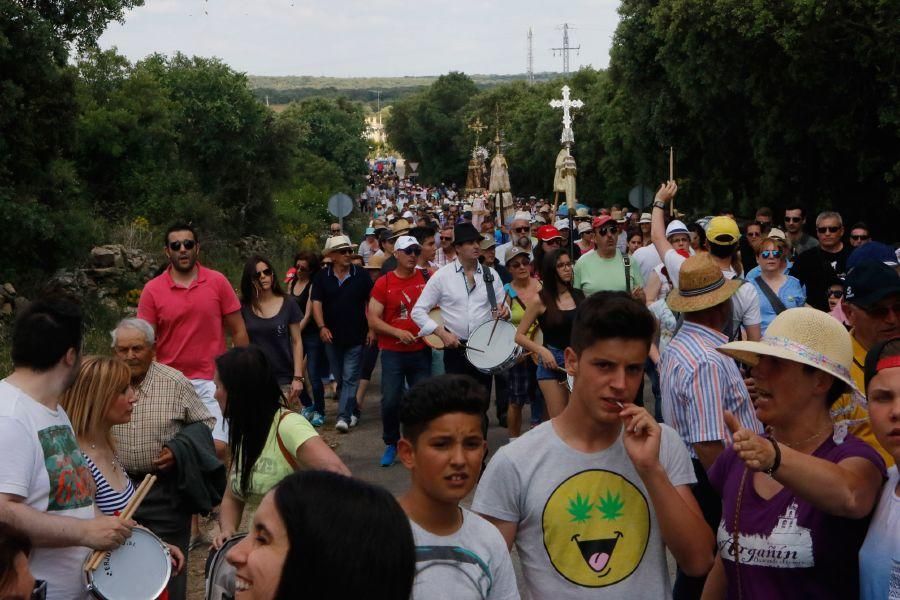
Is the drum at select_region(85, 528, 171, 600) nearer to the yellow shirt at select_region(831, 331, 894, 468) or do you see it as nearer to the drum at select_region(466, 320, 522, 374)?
the yellow shirt at select_region(831, 331, 894, 468)

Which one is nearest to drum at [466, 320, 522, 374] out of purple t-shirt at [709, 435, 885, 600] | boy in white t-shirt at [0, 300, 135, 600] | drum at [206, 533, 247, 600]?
boy in white t-shirt at [0, 300, 135, 600]

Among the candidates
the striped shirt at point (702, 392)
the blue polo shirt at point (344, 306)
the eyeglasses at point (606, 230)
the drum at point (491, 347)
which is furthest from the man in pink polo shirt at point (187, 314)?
the blue polo shirt at point (344, 306)

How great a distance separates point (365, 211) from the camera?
8075 centimetres

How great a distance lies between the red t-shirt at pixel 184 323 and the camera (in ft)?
25.6

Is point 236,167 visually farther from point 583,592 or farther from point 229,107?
point 583,592

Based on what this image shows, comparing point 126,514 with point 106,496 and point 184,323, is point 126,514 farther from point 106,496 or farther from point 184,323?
point 184,323

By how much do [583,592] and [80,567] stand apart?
203 centimetres

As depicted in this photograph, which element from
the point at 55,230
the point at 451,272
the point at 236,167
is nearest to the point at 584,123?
the point at 236,167

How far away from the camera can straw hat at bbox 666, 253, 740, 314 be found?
5109mm

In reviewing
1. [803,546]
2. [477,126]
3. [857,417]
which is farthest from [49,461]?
[477,126]

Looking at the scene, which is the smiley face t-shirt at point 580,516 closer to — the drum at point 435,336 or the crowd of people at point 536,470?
the crowd of people at point 536,470

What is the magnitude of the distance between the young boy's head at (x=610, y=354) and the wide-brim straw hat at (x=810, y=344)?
334 mm

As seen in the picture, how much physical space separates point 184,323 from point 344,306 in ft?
14.6

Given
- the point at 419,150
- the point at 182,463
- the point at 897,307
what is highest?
the point at 897,307
